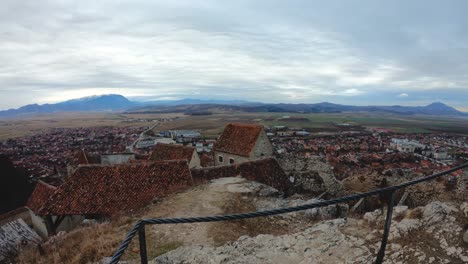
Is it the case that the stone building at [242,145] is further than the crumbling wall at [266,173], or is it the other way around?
the stone building at [242,145]

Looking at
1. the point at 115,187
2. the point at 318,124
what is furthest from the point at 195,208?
the point at 318,124

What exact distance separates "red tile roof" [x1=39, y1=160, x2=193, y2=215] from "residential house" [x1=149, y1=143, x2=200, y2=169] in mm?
6920

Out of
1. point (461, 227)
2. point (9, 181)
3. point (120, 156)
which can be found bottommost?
point (9, 181)

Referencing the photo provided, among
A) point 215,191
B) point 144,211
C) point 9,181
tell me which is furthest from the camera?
point 9,181

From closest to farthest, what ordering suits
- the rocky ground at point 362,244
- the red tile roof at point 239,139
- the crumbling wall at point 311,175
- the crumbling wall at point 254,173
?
1. the rocky ground at point 362,244
2. the crumbling wall at point 254,173
3. the crumbling wall at point 311,175
4. the red tile roof at point 239,139

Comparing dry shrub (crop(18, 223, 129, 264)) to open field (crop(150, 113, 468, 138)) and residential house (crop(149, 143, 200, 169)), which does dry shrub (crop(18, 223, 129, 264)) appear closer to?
residential house (crop(149, 143, 200, 169))

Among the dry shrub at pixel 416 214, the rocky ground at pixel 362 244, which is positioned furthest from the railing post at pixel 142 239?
the dry shrub at pixel 416 214

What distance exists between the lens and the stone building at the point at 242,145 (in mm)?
22203

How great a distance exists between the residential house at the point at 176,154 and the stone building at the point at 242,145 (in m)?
2.14

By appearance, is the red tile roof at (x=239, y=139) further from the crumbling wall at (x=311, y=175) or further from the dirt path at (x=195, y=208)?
the dirt path at (x=195, y=208)

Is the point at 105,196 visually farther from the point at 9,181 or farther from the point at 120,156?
the point at 9,181

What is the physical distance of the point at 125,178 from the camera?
14.0m

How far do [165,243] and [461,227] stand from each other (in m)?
6.10

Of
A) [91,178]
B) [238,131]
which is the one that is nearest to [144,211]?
[91,178]
